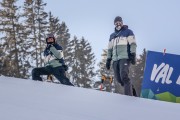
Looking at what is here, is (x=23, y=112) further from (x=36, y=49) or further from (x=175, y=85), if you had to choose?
(x=36, y=49)

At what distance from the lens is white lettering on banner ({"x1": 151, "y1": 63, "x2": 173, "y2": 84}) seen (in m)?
9.02

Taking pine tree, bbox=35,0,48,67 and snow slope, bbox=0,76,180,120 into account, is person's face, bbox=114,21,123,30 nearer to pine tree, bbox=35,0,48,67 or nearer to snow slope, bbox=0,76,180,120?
snow slope, bbox=0,76,180,120

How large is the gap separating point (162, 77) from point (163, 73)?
0.09m

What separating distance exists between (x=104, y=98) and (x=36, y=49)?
33895mm

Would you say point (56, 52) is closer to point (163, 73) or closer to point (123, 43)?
point (123, 43)

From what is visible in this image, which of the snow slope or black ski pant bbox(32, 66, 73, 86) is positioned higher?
black ski pant bbox(32, 66, 73, 86)

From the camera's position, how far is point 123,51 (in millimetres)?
7609

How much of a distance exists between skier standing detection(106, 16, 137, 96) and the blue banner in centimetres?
153

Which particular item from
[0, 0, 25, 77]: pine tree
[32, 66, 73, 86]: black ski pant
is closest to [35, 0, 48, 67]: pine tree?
[0, 0, 25, 77]: pine tree

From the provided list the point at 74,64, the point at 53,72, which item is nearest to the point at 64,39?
the point at 74,64

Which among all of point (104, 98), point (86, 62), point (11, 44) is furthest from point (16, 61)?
point (104, 98)

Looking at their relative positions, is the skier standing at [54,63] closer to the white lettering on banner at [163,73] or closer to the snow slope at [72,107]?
the white lettering on banner at [163,73]

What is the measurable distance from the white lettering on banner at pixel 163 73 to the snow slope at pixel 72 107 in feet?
8.82

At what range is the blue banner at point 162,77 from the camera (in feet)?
29.3
